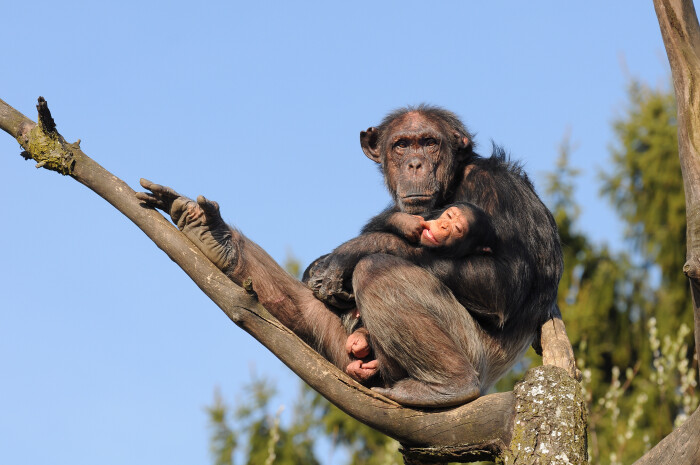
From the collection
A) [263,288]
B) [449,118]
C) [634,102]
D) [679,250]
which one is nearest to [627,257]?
[679,250]

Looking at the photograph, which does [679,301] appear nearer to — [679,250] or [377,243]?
[679,250]

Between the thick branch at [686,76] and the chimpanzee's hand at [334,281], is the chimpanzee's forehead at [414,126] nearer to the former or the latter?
the chimpanzee's hand at [334,281]

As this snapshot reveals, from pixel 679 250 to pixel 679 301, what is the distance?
115cm

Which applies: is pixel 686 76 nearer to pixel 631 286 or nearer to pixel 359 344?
pixel 359 344

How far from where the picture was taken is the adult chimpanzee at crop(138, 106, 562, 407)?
557 cm

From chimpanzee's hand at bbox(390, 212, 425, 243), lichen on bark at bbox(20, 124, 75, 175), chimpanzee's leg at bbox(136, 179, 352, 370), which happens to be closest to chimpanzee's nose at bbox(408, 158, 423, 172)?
chimpanzee's hand at bbox(390, 212, 425, 243)

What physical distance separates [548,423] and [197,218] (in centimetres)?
262

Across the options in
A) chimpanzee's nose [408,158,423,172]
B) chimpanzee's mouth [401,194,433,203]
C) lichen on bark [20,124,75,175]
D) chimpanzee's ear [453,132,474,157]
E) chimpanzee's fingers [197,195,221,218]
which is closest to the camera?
lichen on bark [20,124,75,175]

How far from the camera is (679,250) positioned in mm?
18391

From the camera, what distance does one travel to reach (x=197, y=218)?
574cm

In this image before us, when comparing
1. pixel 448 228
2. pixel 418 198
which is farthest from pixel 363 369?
pixel 418 198

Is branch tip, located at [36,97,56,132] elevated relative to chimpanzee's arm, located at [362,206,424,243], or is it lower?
elevated

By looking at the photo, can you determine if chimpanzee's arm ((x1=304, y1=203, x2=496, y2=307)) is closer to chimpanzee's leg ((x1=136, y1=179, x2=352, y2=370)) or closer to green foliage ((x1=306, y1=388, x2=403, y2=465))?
chimpanzee's leg ((x1=136, y1=179, x2=352, y2=370))

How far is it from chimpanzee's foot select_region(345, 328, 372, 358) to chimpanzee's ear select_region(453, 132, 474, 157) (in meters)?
1.65
